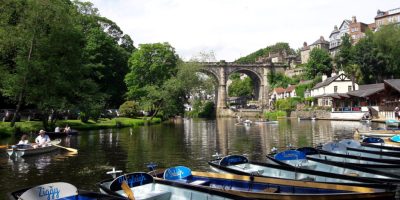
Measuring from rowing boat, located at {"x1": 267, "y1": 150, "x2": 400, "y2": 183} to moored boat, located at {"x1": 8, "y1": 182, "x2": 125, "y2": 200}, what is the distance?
8.26m

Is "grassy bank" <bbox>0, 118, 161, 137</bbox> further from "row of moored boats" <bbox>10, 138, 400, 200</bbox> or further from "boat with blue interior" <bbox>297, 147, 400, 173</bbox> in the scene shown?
"boat with blue interior" <bbox>297, 147, 400, 173</bbox>

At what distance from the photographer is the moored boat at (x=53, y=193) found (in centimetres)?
1085

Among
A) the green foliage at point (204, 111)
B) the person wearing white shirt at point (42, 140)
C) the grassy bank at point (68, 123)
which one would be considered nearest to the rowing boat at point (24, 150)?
the person wearing white shirt at point (42, 140)

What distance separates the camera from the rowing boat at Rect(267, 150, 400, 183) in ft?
44.6

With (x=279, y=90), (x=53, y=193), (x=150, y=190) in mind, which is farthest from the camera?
(x=279, y=90)

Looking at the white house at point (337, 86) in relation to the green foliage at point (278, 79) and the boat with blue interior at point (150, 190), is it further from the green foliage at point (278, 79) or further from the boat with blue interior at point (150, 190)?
the boat with blue interior at point (150, 190)

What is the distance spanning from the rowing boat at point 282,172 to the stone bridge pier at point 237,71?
99.3 meters

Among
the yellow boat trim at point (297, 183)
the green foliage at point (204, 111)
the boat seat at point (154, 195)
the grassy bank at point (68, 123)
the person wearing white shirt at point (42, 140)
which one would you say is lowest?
the boat seat at point (154, 195)

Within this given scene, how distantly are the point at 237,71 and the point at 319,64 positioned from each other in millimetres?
30707

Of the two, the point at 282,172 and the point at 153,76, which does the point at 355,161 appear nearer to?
the point at 282,172

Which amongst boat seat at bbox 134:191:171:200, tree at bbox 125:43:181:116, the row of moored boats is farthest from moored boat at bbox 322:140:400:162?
tree at bbox 125:43:181:116

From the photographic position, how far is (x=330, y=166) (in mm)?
16234

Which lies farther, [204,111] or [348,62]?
[204,111]

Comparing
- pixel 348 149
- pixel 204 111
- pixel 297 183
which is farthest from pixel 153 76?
pixel 297 183
